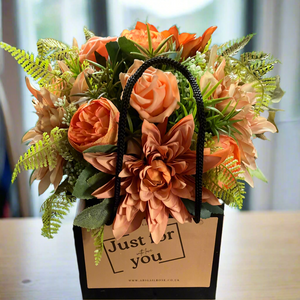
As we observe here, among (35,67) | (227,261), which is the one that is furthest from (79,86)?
(227,261)

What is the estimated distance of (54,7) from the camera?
107 cm

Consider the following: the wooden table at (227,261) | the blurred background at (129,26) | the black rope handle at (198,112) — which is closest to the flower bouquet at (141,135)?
the black rope handle at (198,112)

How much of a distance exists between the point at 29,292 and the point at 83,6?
0.96m

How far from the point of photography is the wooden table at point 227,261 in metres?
0.54

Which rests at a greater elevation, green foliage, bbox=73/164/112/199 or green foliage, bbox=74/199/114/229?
green foliage, bbox=73/164/112/199

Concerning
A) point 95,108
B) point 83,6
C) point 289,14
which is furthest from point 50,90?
point 289,14

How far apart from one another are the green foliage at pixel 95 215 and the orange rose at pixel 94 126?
8cm

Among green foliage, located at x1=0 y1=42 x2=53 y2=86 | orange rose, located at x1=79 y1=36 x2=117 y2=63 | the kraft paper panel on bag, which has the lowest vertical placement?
the kraft paper panel on bag

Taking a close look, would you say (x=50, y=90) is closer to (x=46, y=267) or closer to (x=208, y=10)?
(x=46, y=267)

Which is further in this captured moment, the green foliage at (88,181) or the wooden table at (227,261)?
the wooden table at (227,261)

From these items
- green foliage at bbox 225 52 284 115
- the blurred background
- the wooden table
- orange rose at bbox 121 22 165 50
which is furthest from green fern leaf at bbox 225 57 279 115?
the blurred background

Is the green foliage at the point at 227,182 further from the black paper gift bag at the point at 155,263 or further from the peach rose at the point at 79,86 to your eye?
the peach rose at the point at 79,86

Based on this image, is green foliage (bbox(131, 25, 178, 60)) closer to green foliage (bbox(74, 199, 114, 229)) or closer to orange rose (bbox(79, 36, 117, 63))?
orange rose (bbox(79, 36, 117, 63))

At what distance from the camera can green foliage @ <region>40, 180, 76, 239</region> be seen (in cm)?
42
